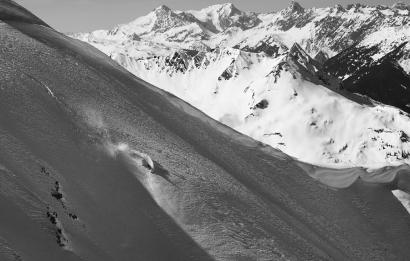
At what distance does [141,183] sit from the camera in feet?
80.8

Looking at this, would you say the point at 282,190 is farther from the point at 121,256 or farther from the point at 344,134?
the point at 344,134

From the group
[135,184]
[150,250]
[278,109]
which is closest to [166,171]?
[135,184]

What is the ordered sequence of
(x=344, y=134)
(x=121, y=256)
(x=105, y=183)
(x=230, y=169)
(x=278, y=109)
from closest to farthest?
1. (x=121, y=256)
2. (x=105, y=183)
3. (x=230, y=169)
4. (x=344, y=134)
5. (x=278, y=109)

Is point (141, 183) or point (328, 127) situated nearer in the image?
point (141, 183)

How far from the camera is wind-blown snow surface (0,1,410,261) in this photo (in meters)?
20.3

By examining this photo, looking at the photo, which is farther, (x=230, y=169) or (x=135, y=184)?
(x=230, y=169)

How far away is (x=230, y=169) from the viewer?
30438 mm

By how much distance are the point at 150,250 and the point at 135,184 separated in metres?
3.69

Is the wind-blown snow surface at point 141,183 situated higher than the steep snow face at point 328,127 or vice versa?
the wind-blown snow surface at point 141,183

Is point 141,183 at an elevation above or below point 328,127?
above

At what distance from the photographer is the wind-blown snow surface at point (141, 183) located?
2034 centimetres

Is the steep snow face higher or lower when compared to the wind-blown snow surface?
lower

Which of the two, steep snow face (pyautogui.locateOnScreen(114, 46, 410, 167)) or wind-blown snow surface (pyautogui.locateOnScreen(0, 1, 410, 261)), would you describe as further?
steep snow face (pyautogui.locateOnScreen(114, 46, 410, 167))

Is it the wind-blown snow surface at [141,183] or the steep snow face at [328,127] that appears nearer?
the wind-blown snow surface at [141,183]
